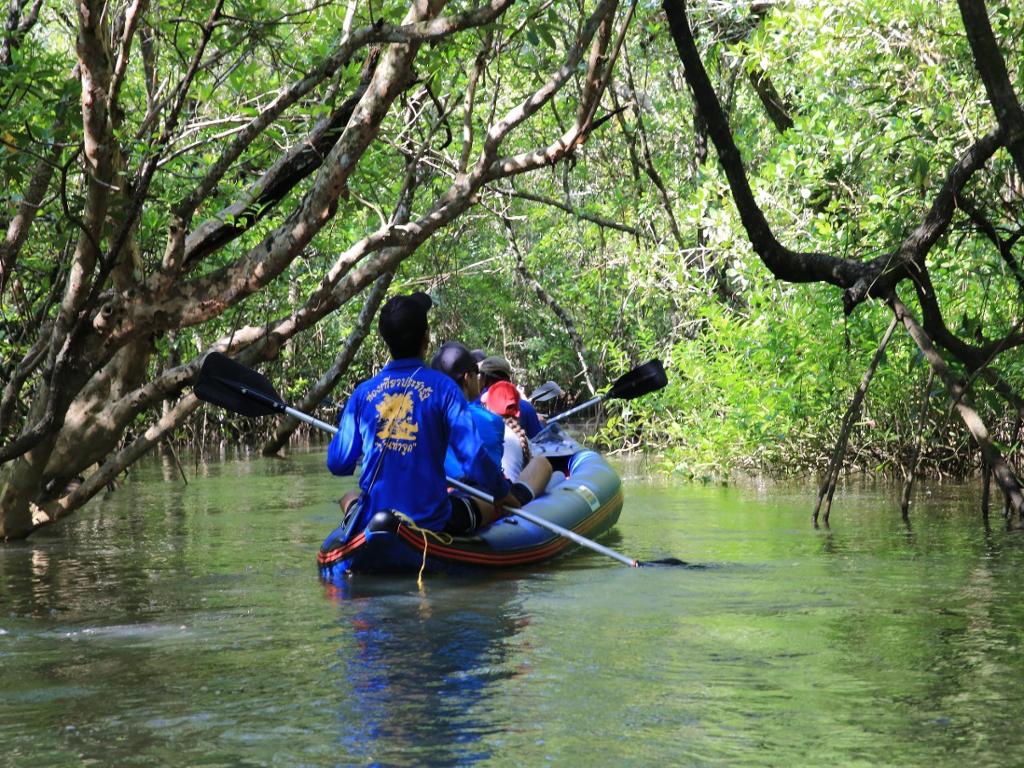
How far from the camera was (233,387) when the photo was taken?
7961 mm

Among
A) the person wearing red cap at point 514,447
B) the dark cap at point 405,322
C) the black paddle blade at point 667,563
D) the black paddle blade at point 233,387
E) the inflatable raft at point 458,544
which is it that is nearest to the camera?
the dark cap at point 405,322

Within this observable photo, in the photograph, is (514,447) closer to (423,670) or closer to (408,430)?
(408,430)

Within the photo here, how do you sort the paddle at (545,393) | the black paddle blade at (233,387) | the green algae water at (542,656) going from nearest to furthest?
the green algae water at (542,656) → the black paddle blade at (233,387) → the paddle at (545,393)

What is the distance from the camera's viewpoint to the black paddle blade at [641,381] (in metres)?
10.1

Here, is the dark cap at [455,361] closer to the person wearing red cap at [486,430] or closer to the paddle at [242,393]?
the person wearing red cap at [486,430]

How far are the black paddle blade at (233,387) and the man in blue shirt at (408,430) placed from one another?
1.21m

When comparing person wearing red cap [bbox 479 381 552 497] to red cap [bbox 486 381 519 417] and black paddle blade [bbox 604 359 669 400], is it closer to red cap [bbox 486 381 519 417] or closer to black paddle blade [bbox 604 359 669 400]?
red cap [bbox 486 381 519 417]

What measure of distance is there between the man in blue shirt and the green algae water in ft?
1.40

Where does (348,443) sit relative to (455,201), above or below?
below

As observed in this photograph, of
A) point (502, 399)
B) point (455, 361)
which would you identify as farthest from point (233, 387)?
point (502, 399)

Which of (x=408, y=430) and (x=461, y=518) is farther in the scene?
(x=461, y=518)

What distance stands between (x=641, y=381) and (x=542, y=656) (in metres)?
5.23

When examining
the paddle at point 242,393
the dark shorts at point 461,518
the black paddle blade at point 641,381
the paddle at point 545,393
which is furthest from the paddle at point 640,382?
the dark shorts at point 461,518

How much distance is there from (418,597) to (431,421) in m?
0.82
